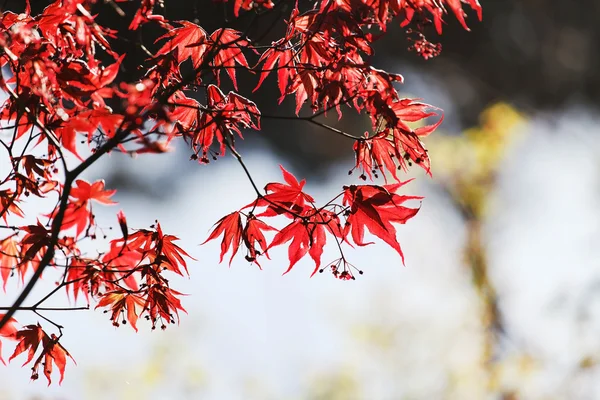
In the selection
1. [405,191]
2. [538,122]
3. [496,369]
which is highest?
[538,122]

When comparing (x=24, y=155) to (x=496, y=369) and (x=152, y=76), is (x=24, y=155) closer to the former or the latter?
(x=152, y=76)

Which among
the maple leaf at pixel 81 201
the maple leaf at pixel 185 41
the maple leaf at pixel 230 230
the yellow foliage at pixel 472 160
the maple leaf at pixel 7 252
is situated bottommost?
the maple leaf at pixel 81 201

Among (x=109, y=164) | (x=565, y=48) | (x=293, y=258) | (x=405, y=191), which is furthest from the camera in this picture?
(x=565, y=48)

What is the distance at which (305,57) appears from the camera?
3.30 feet

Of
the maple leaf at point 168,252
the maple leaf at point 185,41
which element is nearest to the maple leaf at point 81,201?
the maple leaf at point 168,252

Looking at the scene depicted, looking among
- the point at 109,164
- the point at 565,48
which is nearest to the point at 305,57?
the point at 109,164

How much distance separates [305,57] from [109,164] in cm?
517

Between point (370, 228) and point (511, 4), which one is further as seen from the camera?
point (511, 4)

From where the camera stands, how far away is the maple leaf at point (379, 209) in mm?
902

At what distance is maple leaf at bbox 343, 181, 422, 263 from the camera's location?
0.90 metres

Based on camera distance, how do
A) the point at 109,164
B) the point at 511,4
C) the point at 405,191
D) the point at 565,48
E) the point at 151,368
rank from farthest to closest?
1. the point at 565,48
2. the point at 511,4
3. the point at 109,164
4. the point at 405,191
5. the point at 151,368

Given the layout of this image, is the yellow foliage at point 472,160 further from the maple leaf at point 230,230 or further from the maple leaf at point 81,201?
the maple leaf at point 81,201

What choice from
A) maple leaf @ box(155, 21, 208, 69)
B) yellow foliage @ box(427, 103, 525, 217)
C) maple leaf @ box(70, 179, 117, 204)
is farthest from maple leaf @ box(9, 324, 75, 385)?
yellow foliage @ box(427, 103, 525, 217)

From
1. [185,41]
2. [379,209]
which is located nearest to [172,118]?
[185,41]
